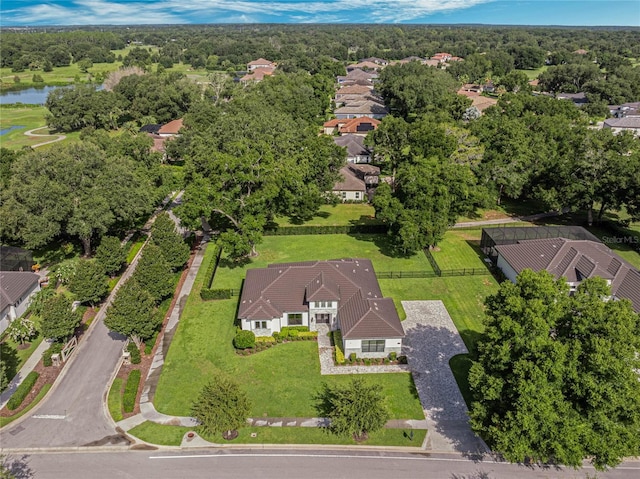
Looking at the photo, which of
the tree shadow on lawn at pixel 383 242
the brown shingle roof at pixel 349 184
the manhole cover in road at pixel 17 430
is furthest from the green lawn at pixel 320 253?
the manhole cover in road at pixel 17 430

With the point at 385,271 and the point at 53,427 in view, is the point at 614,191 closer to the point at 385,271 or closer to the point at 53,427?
the point at 385,271

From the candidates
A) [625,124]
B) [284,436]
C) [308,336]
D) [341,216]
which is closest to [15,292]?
[308,336]

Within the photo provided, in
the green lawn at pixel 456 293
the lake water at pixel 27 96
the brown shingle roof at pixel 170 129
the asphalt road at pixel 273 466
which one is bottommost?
the lake water at pixel 27 96

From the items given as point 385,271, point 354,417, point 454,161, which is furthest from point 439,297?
point 454,161

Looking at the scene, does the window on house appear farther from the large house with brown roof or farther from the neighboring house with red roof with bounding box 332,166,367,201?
the neighboring house with red roof with bounding box 332,166,367,201

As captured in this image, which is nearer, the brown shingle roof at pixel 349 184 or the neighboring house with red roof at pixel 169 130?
the brown shingle roof at pixel 349 184

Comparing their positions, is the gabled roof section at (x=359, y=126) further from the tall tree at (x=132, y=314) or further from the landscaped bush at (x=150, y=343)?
the tall tree at (x=132, y=314)
